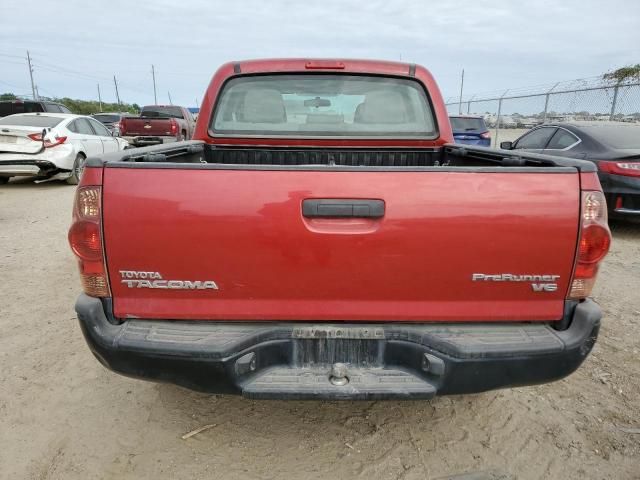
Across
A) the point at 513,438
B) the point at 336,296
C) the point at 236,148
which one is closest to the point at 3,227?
the point at 236,148

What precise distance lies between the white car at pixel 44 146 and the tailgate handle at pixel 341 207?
9056 mm

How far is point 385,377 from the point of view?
198cm

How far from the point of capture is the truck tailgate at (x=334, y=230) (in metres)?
1.82

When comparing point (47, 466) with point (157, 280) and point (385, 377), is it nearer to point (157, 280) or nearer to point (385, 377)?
point (157, 280)

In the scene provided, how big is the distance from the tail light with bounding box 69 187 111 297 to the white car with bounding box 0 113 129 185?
852 cm

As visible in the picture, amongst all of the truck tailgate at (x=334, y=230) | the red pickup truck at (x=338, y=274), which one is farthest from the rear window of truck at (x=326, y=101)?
the truck tailgate at (x=334, y=230)

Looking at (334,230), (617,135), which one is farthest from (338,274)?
(617,135)

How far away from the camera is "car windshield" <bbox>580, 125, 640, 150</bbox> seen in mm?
6316

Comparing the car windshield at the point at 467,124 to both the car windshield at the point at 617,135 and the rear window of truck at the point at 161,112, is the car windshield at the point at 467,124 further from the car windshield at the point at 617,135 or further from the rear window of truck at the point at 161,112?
the rear window of truck at the point at 161,112

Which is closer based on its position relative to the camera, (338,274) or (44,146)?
(338,274)

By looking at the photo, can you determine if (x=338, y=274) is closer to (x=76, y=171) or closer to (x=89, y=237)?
(x=89, y=237)

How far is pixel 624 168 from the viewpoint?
6.00 meters

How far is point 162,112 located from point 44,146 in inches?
395

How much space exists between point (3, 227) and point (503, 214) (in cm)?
729
